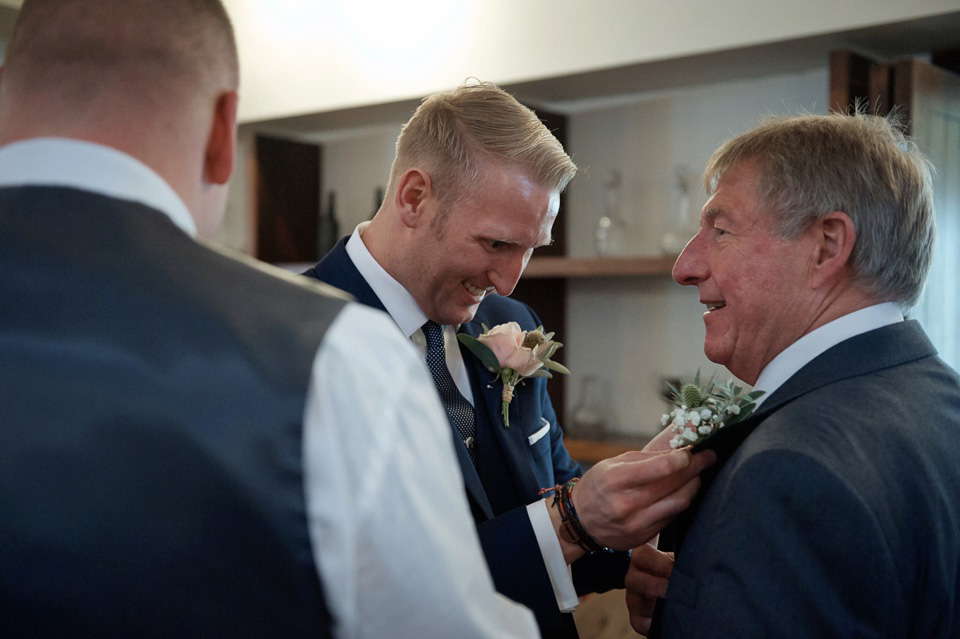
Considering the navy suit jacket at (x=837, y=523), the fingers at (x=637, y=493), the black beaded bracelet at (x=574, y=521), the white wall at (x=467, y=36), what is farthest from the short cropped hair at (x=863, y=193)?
the white wall at (x=467, y=36)

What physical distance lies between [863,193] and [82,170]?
44.7 inches

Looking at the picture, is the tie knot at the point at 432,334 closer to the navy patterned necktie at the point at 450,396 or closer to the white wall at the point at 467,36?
the navy patterned necktie at the point at 450,396

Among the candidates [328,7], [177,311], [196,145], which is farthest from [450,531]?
[328,7]

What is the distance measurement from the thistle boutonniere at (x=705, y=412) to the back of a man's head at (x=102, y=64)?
0.89 meters

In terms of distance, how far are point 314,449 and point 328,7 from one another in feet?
12.6

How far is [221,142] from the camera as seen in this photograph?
0.90 meters

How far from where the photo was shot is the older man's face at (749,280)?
1468 mm

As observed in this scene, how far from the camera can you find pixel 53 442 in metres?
0.73

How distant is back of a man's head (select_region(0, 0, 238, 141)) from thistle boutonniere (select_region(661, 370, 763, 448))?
0.89m

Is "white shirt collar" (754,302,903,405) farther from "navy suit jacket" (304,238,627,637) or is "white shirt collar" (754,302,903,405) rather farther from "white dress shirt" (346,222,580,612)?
"white dress shirt" (346,222,580,612)

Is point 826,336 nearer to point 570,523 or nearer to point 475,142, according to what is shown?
point 570,523

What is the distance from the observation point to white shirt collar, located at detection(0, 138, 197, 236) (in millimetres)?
805

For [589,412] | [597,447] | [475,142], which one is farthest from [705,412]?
[589,412]

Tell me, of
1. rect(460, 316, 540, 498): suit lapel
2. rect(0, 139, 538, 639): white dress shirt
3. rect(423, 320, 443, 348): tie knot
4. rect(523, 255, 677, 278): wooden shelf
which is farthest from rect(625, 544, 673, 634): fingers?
rect(523, 255, 677, 278): wooden shelf
